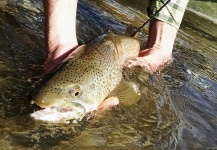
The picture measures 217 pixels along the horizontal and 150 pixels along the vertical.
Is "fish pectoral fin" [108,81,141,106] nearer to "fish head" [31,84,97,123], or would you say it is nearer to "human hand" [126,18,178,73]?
"fish head" [31,84,97,123]

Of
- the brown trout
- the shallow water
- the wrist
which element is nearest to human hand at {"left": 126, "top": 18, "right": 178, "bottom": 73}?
the wrist

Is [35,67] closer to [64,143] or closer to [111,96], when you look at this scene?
[111,96]

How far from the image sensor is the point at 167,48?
3.65m

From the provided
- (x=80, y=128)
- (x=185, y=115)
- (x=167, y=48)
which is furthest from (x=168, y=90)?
(x=80, y=128)

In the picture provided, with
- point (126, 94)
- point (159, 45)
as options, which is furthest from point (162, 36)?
point (126, 94)

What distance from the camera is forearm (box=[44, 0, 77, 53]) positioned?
2.56m

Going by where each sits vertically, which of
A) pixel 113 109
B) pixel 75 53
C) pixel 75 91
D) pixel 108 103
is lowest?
pixel 113 109

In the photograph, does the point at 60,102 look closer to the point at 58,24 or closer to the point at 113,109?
the point at 113,109

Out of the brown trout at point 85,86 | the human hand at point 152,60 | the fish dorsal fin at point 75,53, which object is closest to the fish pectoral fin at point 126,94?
the brown trout at point 85,86

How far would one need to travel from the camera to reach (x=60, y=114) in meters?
2.04

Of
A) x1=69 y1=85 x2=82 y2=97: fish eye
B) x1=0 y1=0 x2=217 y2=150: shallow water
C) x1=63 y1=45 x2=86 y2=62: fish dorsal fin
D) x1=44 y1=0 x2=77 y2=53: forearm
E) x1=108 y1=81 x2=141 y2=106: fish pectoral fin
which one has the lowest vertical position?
x1=0 y1=0 x2=217 y2=150: shallow water

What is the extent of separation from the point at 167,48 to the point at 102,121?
158 cm

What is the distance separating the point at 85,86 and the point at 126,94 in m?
0.41

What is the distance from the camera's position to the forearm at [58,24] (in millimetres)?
2559
